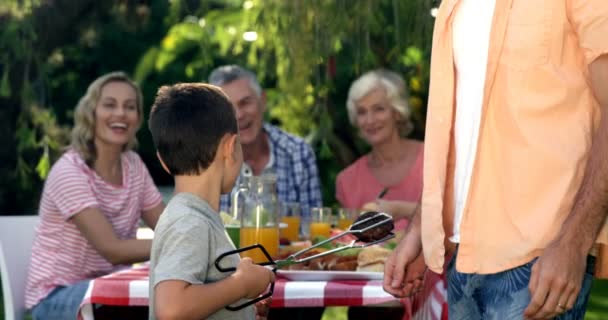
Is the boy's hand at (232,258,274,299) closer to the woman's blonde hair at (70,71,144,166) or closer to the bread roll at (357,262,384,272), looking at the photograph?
the bread roll at (357,262,384,272)

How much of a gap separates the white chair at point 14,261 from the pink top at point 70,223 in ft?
0.10

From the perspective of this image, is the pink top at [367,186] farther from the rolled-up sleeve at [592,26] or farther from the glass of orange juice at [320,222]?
A: the rolled-up sleeve at [592,26]

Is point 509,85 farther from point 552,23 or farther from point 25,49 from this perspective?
point 25,49

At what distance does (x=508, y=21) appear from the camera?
185 centimetres

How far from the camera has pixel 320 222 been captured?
3873mm

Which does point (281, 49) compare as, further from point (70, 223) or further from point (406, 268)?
point (406, 268)

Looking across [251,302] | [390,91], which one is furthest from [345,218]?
[251,302]

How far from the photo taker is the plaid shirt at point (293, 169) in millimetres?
4785

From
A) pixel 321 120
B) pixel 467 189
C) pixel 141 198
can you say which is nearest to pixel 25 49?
pixel 321 120

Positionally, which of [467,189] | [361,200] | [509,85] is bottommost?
[361,200]

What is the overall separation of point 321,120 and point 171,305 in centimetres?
387

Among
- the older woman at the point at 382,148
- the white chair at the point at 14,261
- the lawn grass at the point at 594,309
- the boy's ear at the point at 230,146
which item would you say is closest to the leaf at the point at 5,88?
the lawn grass at the point at 594,309

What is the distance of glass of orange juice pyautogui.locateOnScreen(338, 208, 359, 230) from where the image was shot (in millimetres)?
4000

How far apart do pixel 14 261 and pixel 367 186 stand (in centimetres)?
183
